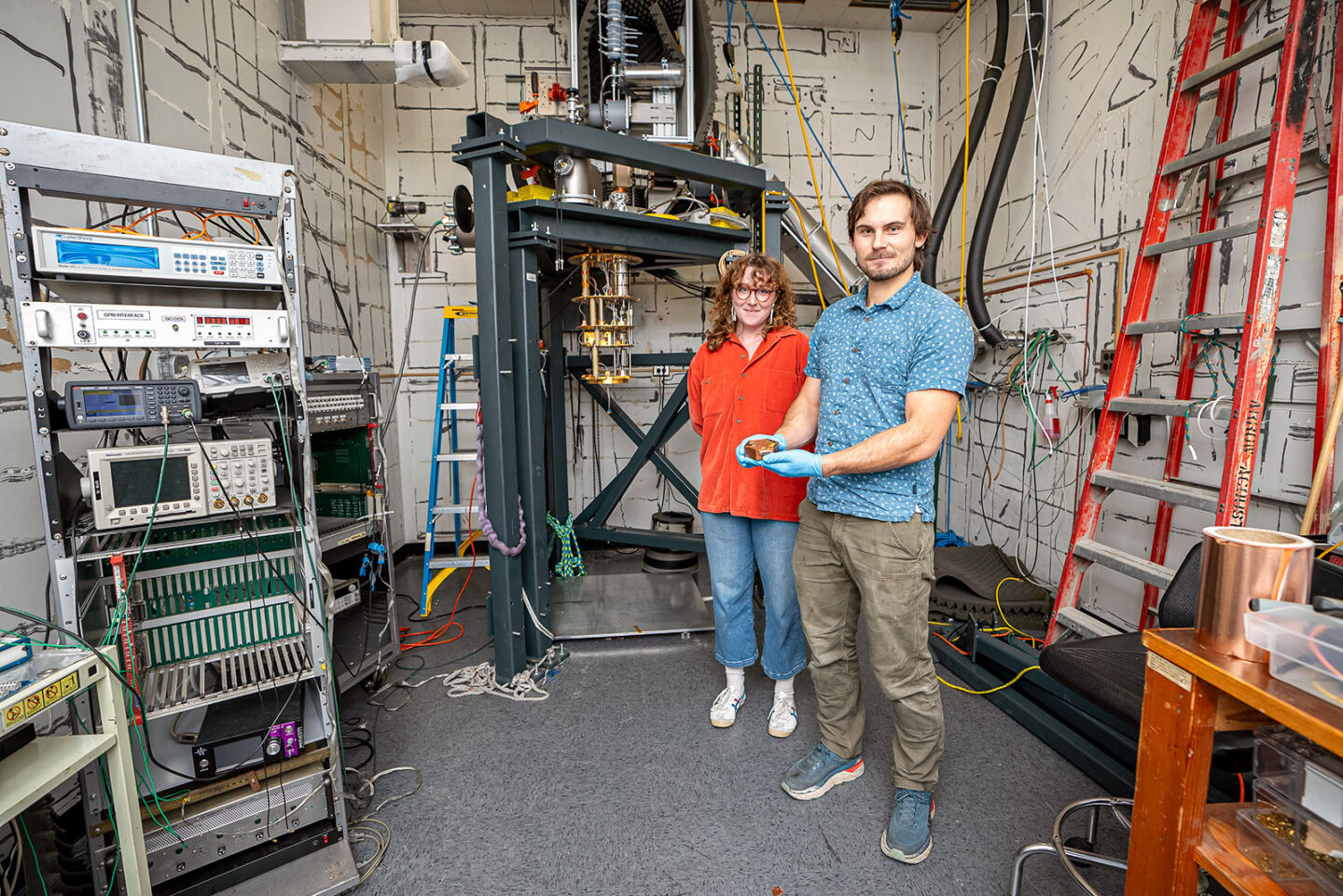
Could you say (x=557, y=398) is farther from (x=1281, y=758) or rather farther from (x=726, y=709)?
(x=1281, y=758)

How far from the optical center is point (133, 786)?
1.02 metres

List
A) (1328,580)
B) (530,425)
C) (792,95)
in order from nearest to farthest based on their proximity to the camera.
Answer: (1328,580) < (530,425) < (792,95)

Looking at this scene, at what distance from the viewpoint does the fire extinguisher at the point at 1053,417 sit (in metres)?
2.64

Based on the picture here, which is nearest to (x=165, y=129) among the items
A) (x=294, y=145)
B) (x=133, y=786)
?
(x=294, y=145)

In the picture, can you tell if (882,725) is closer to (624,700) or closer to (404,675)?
(624,700)

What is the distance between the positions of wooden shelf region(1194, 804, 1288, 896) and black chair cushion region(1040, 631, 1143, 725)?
0.30 metres

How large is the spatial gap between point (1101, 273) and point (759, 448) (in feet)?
6.44

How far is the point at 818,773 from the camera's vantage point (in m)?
1.63

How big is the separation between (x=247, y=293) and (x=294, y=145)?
5.45ft

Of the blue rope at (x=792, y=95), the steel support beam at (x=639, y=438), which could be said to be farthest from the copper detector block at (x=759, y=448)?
the blue rope at (x=792, y=95)

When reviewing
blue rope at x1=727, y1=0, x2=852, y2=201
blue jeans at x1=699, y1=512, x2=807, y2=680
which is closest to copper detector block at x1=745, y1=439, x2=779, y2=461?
blue jeans at x1=699, y1=512, x2=807, y2=680

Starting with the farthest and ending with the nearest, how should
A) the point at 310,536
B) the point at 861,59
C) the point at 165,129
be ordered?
the point at 861,59
the point at 165,129
the point at 310,536

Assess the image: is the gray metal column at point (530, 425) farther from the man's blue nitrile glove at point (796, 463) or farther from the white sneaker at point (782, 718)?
the man's blue nitrile glove at point (796, 463)

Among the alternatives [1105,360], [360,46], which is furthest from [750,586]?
[360,46]
